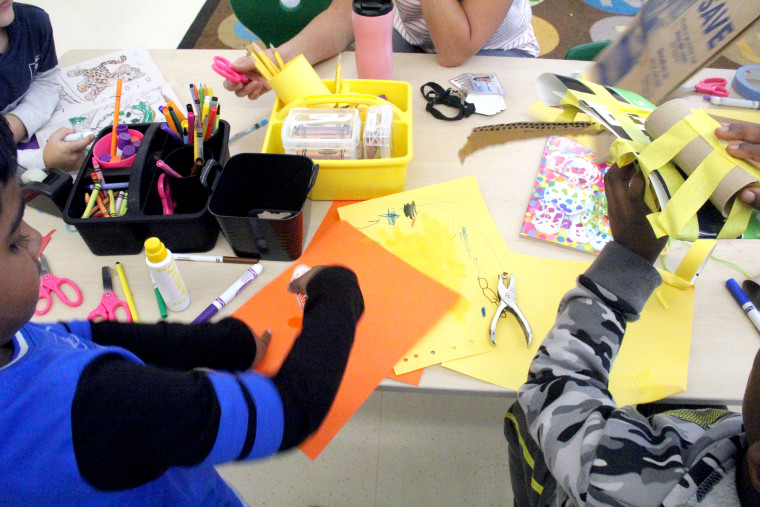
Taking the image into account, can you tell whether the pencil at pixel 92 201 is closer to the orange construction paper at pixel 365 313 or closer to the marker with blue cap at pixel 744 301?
the orange construction paper at pixel 365 313

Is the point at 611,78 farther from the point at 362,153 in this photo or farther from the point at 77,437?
the point at 77,437

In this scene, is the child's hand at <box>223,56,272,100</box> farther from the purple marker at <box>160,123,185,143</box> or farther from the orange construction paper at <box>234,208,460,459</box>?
the orange construction paper at <box>234,208,460,459</box>

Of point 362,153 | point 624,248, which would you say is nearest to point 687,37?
point 624,248

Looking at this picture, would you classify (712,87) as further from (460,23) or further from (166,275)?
(166,275)

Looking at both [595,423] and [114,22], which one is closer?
[595,423]

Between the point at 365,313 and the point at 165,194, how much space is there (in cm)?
35

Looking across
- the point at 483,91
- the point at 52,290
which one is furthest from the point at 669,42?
the point at 52,290

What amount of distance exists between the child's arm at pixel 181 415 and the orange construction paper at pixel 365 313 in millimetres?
97

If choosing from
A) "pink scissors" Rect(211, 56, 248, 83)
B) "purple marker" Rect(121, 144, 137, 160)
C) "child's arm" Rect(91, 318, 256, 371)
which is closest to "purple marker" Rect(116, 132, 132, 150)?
"purple marker" Rect(121, 144, 137, 160)

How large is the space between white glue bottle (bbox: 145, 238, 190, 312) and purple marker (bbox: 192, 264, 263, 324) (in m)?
0.03

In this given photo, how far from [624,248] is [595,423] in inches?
9.4

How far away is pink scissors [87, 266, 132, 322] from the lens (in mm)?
598

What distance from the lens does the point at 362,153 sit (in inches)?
28.6

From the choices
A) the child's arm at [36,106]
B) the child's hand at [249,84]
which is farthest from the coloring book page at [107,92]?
the child's hand at [249,84]
